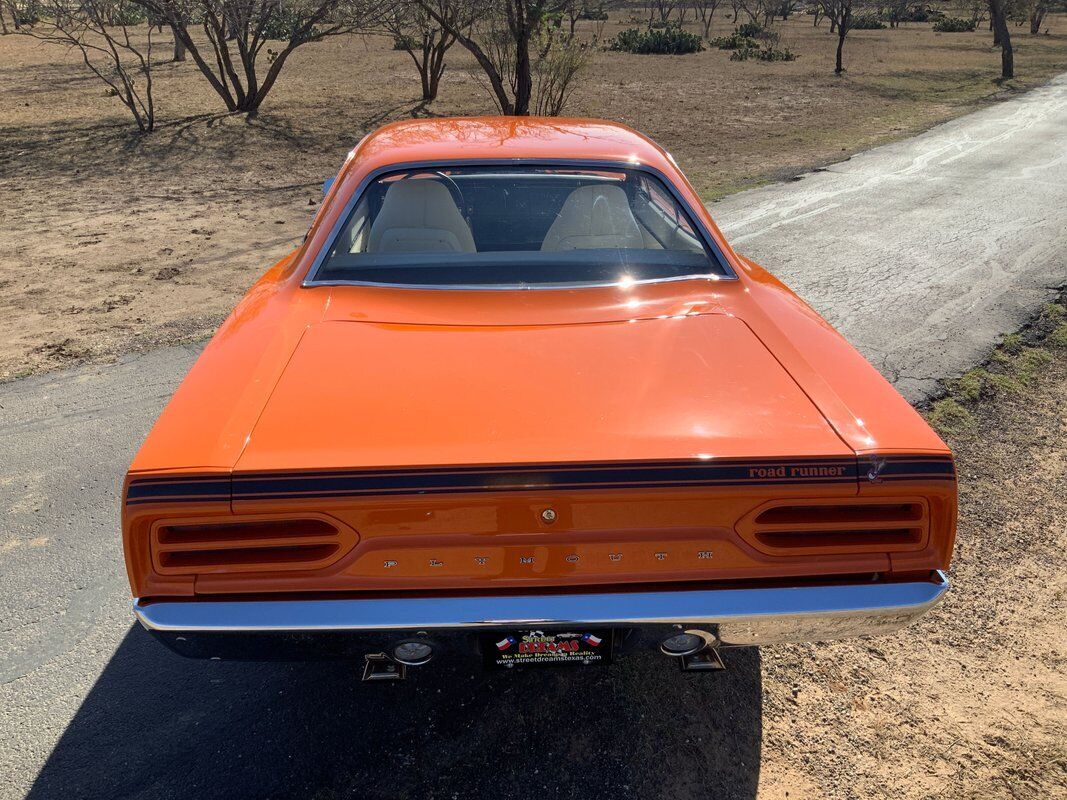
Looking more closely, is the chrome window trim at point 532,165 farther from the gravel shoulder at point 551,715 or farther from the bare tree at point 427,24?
the bare tree at point 427,24

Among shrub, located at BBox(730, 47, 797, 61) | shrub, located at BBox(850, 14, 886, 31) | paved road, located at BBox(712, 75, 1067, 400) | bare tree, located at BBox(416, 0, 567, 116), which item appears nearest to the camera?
paved road, located at BBox(712, 75, 1067, 400)

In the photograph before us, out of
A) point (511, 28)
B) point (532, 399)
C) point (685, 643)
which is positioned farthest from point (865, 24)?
point (685, 643)

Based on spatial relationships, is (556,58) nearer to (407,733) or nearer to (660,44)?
(407,733)

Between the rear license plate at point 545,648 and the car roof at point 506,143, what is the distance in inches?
77.2

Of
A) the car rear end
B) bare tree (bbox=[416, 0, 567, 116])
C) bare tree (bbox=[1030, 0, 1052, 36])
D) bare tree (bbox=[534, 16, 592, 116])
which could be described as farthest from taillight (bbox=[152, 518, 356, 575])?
bare tree (bbox=[1030, 0, 1052, 36])

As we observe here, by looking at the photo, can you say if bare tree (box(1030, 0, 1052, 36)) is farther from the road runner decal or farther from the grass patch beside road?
the road runner decal

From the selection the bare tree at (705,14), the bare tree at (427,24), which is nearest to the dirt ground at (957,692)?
the bare tree at (427,24)

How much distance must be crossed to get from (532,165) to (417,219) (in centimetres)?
51

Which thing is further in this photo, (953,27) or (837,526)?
(953,27)

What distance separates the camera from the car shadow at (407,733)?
237 cm

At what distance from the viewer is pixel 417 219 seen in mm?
3248

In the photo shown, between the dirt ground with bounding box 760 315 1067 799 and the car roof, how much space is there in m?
2.03

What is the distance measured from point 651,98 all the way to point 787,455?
1915cm

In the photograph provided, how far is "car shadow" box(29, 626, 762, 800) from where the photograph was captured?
93.2 inches
